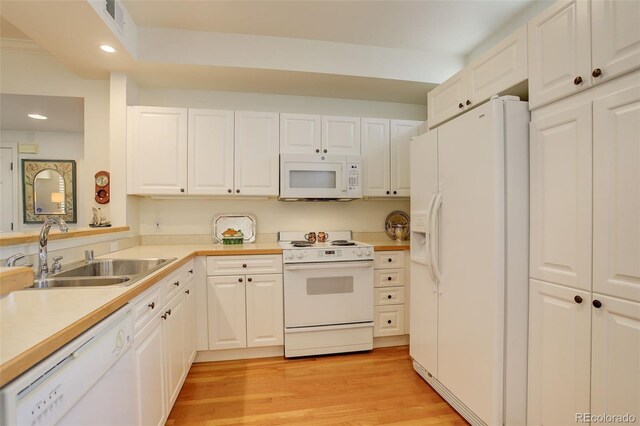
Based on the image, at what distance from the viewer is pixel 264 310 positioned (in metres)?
2.53

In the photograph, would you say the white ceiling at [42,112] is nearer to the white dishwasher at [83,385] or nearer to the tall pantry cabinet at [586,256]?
the white dishwasher at [83,385]

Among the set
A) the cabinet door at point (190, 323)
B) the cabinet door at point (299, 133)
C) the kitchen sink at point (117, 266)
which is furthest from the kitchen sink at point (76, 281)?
the cabinet door at point (299, 133)

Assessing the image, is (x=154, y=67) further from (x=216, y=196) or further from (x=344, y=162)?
(x=344, y=162)

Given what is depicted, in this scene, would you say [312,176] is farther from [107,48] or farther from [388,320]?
[107,48]

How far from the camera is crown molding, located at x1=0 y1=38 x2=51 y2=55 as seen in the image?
2.49 metres

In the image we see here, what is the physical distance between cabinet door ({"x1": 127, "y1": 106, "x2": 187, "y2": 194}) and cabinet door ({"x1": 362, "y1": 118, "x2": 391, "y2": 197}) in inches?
66.0

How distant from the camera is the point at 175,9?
87.0 inches

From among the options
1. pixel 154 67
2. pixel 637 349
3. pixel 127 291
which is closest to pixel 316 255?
pixel 127 291

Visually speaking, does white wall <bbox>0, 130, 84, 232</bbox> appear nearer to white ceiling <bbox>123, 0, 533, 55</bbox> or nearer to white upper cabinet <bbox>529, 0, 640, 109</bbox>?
white ceiling <bbox>123, 0, 533, 55</bbox>

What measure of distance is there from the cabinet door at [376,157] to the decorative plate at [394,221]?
1.33ft

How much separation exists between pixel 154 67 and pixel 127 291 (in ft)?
6.89

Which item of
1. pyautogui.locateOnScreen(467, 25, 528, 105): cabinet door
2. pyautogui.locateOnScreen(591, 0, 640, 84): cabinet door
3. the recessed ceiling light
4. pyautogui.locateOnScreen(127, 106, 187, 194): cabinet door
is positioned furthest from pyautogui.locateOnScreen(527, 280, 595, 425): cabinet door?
the recessed ceiling light

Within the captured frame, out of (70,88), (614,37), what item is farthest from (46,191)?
(614,37)

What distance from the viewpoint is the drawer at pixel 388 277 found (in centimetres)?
271
